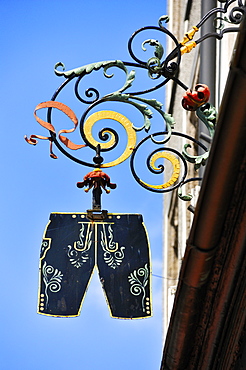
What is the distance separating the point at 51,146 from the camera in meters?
7.11

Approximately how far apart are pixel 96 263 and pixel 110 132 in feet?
3.21

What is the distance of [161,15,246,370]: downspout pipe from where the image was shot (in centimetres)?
481

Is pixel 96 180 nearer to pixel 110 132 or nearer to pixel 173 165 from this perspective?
pixel 110 132

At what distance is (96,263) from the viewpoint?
7117mm

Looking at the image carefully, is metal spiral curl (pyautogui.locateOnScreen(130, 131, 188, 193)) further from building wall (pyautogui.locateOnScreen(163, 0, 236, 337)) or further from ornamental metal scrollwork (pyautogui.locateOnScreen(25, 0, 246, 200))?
building wall (pyautogui.locateOnScreen(163, 0, 236, 337))

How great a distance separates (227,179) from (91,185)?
2111 millimetres

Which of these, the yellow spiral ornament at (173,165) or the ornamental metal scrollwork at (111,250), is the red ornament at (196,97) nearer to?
the yellow spiral ornament at (173,165)

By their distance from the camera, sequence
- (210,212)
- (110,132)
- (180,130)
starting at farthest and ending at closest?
(180,130) < (110,132) < (210,212)

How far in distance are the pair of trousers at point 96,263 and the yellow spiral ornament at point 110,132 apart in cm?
51

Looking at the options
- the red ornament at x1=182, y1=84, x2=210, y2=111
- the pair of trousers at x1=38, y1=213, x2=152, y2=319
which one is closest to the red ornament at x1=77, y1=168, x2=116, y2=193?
the pair of trousers at x1=38, y1=213, x2=152, y2=319

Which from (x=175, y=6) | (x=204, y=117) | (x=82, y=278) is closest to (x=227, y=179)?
(x=204, y=117)

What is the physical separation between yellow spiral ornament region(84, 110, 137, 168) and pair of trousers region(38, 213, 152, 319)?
1.68ft

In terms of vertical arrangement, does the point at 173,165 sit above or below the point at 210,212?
above

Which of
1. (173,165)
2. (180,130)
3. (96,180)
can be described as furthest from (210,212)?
(180,130)
